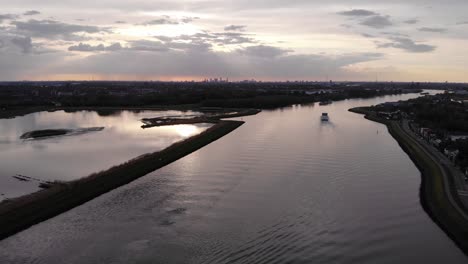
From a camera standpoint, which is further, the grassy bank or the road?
the road

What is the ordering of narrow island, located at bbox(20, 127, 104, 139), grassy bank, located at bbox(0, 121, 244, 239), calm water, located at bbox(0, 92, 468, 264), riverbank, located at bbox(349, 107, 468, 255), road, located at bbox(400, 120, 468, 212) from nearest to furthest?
calm water, located at bbox(0, 92, 468, 264) → riverbank, located at bbox(349, 107, 468, 255) → grassy bank, located at bbox(0, 121, 244, 239) → road, located at bbox(400, 120, 468, 212) → narrow island, located at bbox(20, 127, 104, 139)

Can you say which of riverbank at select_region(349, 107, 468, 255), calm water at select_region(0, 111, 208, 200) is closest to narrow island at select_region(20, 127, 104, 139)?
calm water at select_region(0, 111, 208, 200)

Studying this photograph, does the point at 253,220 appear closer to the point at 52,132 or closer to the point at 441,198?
the point at 441,198

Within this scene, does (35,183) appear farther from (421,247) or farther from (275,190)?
(421,247)

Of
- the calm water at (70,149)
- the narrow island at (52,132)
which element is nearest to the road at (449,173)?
the calm water at (70,149)

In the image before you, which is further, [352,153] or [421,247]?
[352,153]

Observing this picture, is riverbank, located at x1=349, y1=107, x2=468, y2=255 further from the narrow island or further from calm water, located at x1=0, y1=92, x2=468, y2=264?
the narrow island

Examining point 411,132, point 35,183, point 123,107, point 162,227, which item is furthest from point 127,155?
point 123,107
